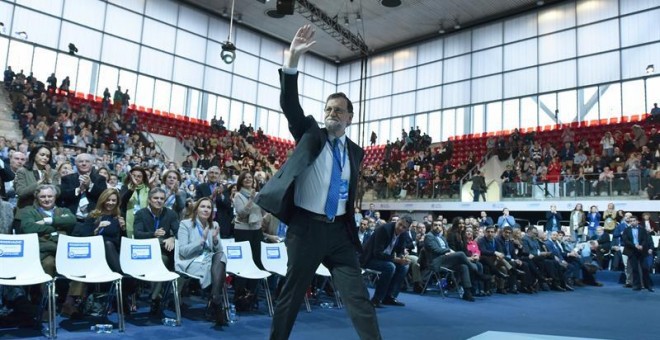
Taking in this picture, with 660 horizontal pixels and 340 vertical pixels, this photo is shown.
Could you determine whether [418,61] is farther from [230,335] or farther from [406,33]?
[230,335]

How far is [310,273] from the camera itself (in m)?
2.43

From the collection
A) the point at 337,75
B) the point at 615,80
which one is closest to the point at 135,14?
the point at 337,75

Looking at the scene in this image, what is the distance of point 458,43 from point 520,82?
3.66 m

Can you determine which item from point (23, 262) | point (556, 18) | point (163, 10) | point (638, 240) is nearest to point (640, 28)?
point (556, 18)

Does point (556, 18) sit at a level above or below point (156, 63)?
above

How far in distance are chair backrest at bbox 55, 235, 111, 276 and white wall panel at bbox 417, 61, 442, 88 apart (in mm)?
20737

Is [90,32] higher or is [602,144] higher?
[90,32]

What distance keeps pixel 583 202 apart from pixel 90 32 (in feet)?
59.9

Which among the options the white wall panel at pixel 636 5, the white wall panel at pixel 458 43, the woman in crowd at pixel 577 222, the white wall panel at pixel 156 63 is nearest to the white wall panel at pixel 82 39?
the white wall panel at pixel 156 63

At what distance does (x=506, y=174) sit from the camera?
16.5 m

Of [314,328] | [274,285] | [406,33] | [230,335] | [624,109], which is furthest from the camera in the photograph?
[406,33]

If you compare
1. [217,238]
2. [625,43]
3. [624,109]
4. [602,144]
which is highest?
[625,43]

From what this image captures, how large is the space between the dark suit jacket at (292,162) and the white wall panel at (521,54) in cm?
2032

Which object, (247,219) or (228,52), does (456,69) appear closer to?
(228,52)
